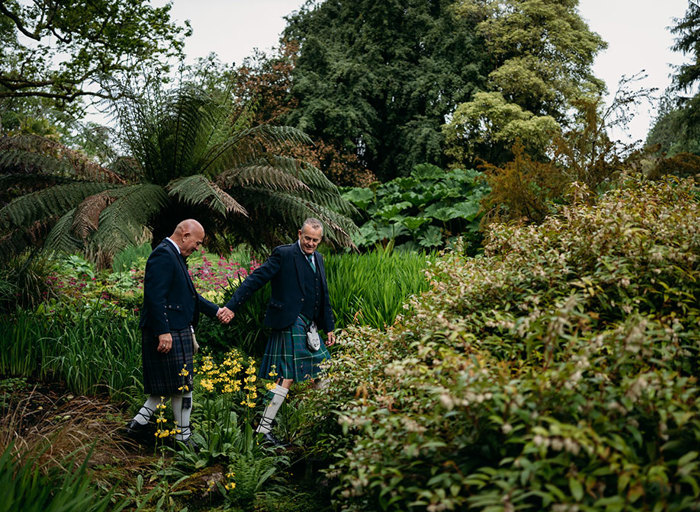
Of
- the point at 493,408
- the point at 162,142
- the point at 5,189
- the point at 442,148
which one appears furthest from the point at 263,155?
the point at 442,148

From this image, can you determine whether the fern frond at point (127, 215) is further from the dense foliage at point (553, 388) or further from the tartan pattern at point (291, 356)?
the dense foliage at point (553, 388)

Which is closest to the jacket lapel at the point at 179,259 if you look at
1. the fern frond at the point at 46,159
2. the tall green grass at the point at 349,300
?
the tall green grass at the point at 349,300

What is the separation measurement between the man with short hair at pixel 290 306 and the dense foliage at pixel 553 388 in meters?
1.02

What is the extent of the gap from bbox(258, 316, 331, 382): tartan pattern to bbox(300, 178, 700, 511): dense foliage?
0.99 meters

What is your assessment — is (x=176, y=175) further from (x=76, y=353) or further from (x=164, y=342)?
(x=164, y=342)

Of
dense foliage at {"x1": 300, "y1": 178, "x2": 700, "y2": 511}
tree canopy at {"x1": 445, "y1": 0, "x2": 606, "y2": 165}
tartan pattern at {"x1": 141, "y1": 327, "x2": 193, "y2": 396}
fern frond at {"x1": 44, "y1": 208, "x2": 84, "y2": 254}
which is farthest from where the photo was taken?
tree canopy at {"x1": 445, "y1": 0, "x2": 606, "y2": 165}

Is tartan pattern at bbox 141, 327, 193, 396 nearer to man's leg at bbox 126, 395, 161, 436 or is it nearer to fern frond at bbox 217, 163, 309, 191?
man's leg at bbox 126, 395, 161, 436

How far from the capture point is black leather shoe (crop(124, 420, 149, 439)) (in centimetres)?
360

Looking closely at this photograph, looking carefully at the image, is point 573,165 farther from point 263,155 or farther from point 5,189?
point 5,189

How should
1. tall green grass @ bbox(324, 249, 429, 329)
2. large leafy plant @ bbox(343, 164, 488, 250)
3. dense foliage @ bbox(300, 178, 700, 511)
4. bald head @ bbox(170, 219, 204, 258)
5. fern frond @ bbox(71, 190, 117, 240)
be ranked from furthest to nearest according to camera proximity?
large leafy plant @ bbox(343, 164, 488, 250) → tall green grass @ bbox(324, 249, 429, 329) → fern frond @ bbox(71, 190, 117, 240) → bald head @ bbox(170, 219, 204, 258) → dense foliage @ bbox(300, 178, 700, 511)

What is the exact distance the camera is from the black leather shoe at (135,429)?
360 centimetres

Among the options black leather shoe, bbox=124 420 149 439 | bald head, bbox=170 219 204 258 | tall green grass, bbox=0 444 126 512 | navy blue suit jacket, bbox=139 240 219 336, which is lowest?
black leather shoe, bbox=124 420 149 439

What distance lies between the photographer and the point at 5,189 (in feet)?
18.3

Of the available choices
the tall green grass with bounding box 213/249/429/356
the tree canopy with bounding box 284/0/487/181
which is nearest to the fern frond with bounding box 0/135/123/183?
the tall green grass with bounding box 213/249/429/356
